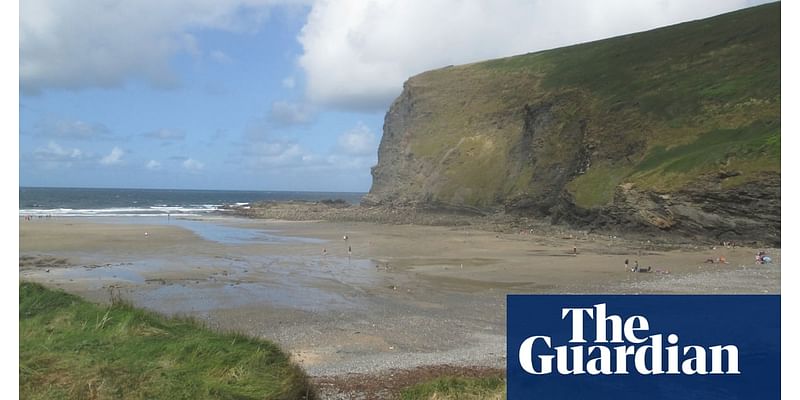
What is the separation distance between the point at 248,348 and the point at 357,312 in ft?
30.7

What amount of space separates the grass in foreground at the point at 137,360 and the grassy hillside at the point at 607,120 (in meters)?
35.7

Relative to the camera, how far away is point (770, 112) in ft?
139

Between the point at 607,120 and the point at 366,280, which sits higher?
the point at 607,120

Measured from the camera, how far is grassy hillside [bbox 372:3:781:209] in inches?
→ 1670

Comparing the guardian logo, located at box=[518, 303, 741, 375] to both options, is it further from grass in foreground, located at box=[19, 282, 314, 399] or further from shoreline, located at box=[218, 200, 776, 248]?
shoreline, located at box=[218, 200, 776, 248]

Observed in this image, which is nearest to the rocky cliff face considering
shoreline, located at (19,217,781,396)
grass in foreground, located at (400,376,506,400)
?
shoreline, located at (19,217,781,396)

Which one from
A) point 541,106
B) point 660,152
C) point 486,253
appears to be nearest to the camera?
point 486,253

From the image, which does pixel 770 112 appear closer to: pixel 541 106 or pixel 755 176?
pixel 755 176

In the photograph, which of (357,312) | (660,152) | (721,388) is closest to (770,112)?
(660,152)

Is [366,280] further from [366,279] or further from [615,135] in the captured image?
[615,135]

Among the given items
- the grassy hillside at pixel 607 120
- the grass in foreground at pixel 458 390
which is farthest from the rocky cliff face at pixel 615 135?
the grass in foreground at pixel 458 390

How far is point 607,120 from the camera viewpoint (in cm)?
5519

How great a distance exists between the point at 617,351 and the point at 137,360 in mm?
5490

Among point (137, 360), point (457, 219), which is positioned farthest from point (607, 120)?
point (137, 360)
